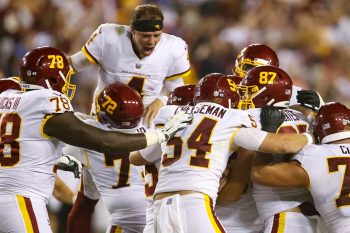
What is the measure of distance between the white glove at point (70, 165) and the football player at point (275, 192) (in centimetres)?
133

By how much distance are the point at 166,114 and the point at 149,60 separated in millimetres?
1250

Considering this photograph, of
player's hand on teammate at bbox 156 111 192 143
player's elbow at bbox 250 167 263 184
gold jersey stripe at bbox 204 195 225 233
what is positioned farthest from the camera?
player's elbow at bbox 250 167 263 184

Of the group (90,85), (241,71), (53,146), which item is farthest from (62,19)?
(53,146)

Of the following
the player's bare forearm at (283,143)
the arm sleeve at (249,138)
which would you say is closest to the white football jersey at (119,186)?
the arm sleeve at (249,138)

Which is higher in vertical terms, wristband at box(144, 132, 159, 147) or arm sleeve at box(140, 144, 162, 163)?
wristband at box(144, 132, 159, 147)

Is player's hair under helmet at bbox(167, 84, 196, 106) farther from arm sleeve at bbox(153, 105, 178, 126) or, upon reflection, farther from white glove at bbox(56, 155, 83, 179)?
white glove at bbox(56, 155, 83, 179)

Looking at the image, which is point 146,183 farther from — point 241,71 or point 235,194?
point 241,71

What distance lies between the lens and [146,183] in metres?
5.59

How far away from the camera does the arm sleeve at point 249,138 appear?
4738mm

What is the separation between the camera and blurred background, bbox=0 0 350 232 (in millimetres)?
11000

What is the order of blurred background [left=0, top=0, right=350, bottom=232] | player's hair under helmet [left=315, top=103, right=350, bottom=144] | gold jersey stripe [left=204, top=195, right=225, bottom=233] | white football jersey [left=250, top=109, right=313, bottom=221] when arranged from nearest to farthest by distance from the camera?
gold jersey stripe [left=204, top=195, right=225, bottom=233] < player's hair under helmet [left=315, top=103, right=350, bottom=144] < white football jersey [left=250, top=109, right=313, bottom=221] < blurred background [left=0, top=0, right=350, bottom=232]

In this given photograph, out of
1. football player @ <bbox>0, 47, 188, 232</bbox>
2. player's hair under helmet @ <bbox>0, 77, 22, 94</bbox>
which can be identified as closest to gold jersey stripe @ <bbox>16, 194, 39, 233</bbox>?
football player @ <bbox>0, 47, 188, 232</bbox>

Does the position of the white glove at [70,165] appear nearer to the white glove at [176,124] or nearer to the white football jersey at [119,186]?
the white football jersey at [119,186]

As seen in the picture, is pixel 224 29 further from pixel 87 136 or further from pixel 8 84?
pixel 87 136
